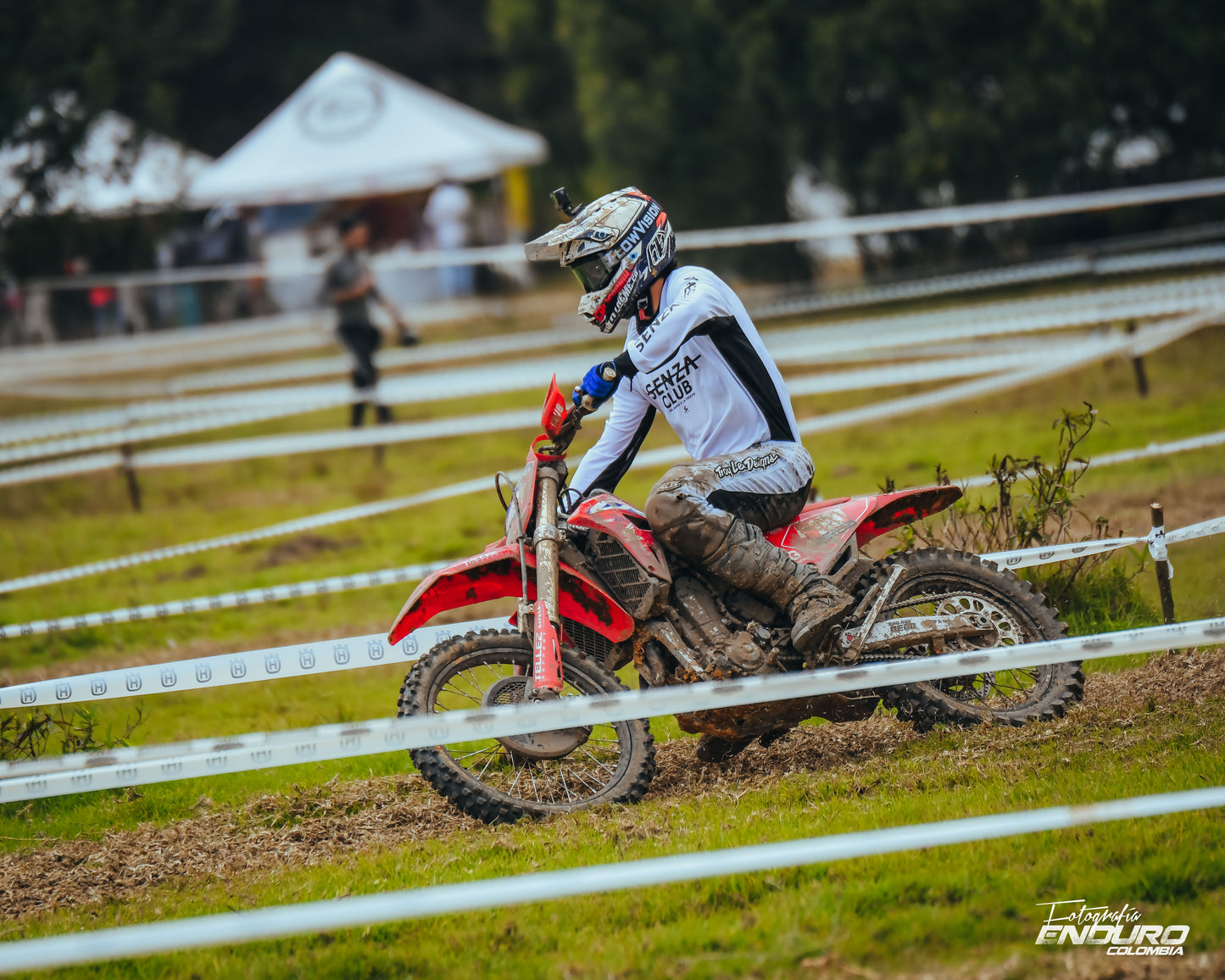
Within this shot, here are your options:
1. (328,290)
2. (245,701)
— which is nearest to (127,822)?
(245,701)

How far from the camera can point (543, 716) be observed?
12.6 ft

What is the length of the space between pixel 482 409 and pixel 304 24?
27.9 m

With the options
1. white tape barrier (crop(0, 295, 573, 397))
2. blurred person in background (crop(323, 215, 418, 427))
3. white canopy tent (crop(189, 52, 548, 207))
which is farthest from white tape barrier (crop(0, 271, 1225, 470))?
white canopy tent (crop(189, 52, 548, 207))

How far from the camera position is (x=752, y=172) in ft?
72.6

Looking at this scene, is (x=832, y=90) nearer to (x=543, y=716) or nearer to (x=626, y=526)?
(x=626, y=526)

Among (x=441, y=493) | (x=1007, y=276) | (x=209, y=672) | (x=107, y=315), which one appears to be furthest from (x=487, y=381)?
(x=107, y=315)

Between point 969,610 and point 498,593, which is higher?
point 498,593

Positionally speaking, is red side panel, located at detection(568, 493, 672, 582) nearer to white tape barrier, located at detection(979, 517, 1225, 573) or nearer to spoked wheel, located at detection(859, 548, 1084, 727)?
spoked wheel, located at detection(859, 548, 1084, 727)

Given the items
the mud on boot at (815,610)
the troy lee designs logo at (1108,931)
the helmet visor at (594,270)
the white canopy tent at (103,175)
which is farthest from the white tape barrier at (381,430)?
the troy lee designs logo at (1108,931)

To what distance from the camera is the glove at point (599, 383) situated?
16.4ft

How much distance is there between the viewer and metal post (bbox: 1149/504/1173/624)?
231 inches

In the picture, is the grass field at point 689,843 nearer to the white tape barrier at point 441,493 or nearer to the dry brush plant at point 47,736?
the dry brush plant at point 47,736

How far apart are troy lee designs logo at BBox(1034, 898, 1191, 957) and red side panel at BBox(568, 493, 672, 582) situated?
72.8 inches

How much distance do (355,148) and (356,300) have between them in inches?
581
